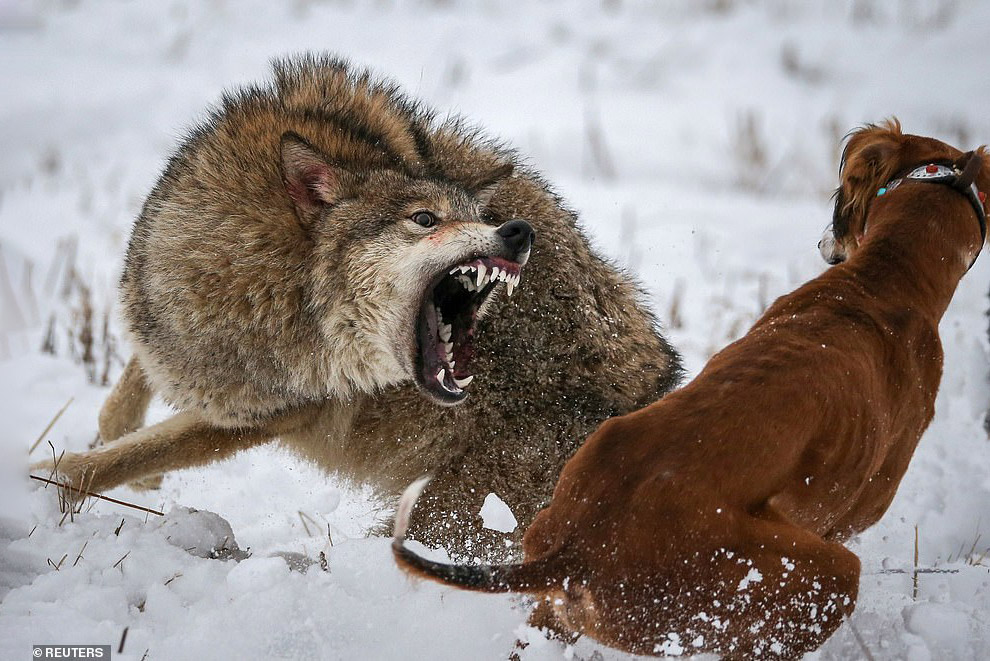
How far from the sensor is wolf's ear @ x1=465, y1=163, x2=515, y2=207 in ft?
12.0

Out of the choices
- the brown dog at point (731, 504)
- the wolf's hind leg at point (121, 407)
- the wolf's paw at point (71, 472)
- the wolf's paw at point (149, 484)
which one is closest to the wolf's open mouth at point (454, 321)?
the brown dog at point (731, 504)

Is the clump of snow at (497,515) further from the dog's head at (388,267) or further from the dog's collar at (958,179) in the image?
the dog's collar at (958,179)

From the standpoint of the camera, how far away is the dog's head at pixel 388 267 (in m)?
3.28

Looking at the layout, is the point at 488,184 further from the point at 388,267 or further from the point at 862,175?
the point at 862,175

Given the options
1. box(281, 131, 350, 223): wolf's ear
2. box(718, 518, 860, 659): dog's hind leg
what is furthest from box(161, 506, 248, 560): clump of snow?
box(718, 518, 860, 659): dog's hind leg

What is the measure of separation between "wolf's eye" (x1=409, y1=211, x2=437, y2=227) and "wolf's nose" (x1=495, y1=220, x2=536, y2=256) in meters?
0.33

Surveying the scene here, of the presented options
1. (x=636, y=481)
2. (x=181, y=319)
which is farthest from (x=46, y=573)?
(x=636, y=481)

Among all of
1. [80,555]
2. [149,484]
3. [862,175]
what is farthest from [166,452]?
[862,175]

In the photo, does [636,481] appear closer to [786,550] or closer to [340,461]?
[786,550]

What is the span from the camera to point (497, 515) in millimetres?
3363

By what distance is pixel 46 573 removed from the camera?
283 cm

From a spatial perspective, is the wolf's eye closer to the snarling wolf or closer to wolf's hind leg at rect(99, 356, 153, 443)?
the snarling wolf

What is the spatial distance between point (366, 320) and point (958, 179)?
2.15 m

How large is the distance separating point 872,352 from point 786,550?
770 mm
